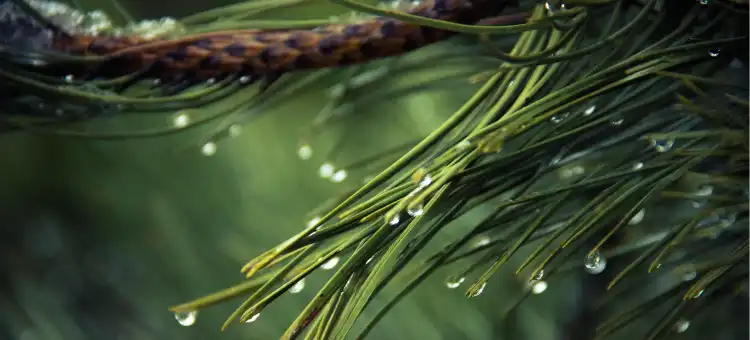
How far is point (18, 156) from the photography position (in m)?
0.60

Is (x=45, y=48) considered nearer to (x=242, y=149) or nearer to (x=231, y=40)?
(x=231, y=40)

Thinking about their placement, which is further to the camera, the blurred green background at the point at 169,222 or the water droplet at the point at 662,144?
the blurred green background at the point at 169,222

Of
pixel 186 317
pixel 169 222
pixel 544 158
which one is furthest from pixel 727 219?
pixel 169 222

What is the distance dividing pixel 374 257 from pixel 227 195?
48 centimetres

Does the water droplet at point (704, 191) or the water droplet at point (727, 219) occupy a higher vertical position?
the water droplet at point (704, 191)

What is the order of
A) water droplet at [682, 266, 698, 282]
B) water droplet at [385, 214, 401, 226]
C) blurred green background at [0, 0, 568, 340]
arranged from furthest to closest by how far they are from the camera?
blurred green background at [0, 0, 568, 340]
water droplet at [682, 266, 698, 282]
water droplet at [385, 214, 401, 226]

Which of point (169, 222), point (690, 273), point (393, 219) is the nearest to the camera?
point (393, 219)

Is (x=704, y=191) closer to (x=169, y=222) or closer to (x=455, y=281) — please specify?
(x=455, y=281)

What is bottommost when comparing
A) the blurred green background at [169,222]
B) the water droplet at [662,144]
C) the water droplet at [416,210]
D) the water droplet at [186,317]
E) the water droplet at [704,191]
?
the water droplet at [704,191]

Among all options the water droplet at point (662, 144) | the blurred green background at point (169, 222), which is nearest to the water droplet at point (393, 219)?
the water droplet at point (662, 144)

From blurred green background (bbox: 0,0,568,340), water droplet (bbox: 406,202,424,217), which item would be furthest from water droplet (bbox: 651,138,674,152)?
blurred green background (bbox: 0,0,568,340)

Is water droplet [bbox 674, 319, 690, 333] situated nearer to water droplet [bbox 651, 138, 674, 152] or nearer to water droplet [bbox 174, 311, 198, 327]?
water droplet [bbox 651, 138, 674, 152]

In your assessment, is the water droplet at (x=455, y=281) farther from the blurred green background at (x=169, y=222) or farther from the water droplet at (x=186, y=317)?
the blurred green background at (x=169, y=222)

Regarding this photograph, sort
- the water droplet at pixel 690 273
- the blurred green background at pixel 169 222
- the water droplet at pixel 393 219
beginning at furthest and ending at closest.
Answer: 1. the blurred green background at pixel 169 222
2. the water droplet at pixel 690 273
3. the water droplet at pixel 393 219
